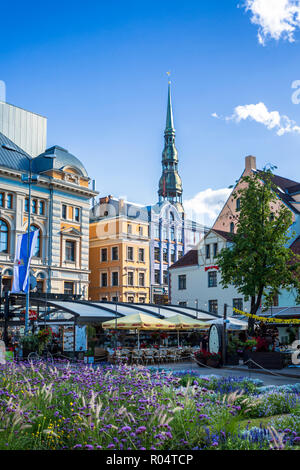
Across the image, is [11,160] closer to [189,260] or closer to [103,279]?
[189,260]

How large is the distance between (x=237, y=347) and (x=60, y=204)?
103ft

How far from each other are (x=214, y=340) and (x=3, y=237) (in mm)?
29499

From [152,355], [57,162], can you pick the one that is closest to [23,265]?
[152,355]

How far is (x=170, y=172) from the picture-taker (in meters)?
90.1

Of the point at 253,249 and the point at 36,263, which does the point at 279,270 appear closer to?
the point at 253,249

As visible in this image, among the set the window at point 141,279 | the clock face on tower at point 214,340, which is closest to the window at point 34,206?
the window at point 141,279

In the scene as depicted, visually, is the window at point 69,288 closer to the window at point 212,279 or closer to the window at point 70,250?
the window at point 70,250

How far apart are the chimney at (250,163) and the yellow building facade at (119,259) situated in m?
21.2

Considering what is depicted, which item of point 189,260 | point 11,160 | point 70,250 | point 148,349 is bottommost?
point 148,349

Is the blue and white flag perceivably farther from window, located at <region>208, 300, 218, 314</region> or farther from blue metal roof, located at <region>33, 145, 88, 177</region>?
blue metal roof, located at <region>33, 145, 88, 177</region>

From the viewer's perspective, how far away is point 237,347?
92.6 ft

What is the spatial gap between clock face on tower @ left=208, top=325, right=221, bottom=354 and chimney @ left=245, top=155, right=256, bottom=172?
2463 cm

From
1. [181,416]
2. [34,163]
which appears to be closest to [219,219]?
[34,163]
